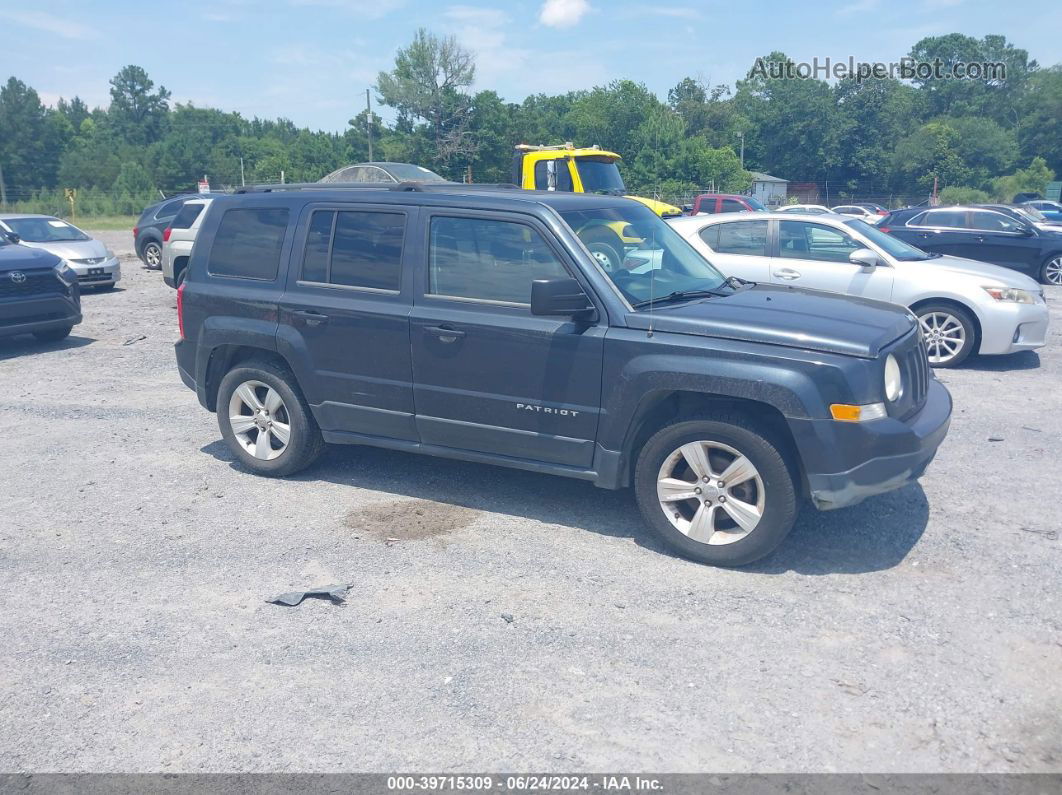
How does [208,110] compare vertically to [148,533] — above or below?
above

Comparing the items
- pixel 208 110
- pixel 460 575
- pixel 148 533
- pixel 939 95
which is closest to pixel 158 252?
pixel 148 533

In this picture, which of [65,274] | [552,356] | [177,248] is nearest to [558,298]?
[552,356]

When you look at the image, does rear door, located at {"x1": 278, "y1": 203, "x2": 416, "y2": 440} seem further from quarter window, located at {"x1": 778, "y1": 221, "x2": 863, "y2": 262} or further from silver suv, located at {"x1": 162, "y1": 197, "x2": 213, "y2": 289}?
silver suv, located at {"x1": 162, "y1": 197, "x2": 213, "y2": 289}

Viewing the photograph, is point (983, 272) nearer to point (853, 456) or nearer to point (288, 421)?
point (853, 456)

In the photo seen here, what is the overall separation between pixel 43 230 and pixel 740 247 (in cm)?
1361

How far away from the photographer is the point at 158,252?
68.0ft

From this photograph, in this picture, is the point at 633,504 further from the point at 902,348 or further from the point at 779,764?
the point at 779,764

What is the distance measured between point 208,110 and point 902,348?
112242 millimetres

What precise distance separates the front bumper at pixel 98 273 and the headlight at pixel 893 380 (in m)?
15.6

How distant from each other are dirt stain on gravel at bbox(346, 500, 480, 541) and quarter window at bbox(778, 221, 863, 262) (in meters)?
6.05

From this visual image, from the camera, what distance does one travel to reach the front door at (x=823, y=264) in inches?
394

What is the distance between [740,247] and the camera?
10492 millimetres

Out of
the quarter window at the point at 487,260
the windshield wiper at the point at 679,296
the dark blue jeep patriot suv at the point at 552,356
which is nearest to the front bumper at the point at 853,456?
the dark blue jeep patriot suv at the point at 552,356

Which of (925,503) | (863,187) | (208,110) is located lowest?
(925,503)
